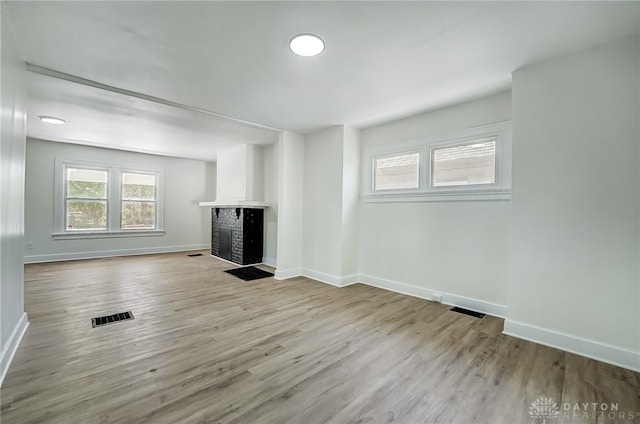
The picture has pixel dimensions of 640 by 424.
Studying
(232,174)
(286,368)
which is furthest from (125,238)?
(286,368)

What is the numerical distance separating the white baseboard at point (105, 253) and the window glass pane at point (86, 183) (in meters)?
1.25

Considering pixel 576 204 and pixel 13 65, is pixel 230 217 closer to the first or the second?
pixel 13 65

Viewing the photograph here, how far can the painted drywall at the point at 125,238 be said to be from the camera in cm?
535

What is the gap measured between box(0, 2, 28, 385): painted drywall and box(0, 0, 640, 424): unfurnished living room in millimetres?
37

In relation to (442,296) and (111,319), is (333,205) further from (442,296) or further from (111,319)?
(111,319)

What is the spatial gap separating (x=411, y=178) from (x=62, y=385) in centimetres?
384

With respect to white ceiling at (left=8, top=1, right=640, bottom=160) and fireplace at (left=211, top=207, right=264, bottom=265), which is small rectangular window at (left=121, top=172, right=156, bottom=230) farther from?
white ceiling at (left=8, top=1, right=640, bottom=160)

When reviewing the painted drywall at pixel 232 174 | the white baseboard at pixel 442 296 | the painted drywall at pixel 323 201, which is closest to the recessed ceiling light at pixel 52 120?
the painted drywall at pixel 232 174

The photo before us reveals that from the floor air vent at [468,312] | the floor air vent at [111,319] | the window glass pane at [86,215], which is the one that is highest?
the window glass pane at [86,215]

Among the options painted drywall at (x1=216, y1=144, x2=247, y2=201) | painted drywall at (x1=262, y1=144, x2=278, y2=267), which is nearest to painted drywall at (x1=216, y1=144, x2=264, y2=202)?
painted drywall at (x1=216, y1=144, x2=247, y2=201)

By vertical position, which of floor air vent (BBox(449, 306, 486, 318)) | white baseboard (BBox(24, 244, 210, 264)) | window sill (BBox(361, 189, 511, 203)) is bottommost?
floor air vent (BBox(449, 306, 486, 318))

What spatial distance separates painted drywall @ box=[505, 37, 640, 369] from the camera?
198cm

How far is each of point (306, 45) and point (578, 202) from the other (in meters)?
2.49

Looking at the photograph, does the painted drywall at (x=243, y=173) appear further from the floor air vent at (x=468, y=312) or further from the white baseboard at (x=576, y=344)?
the white baseboard at (x=576, y=344)
